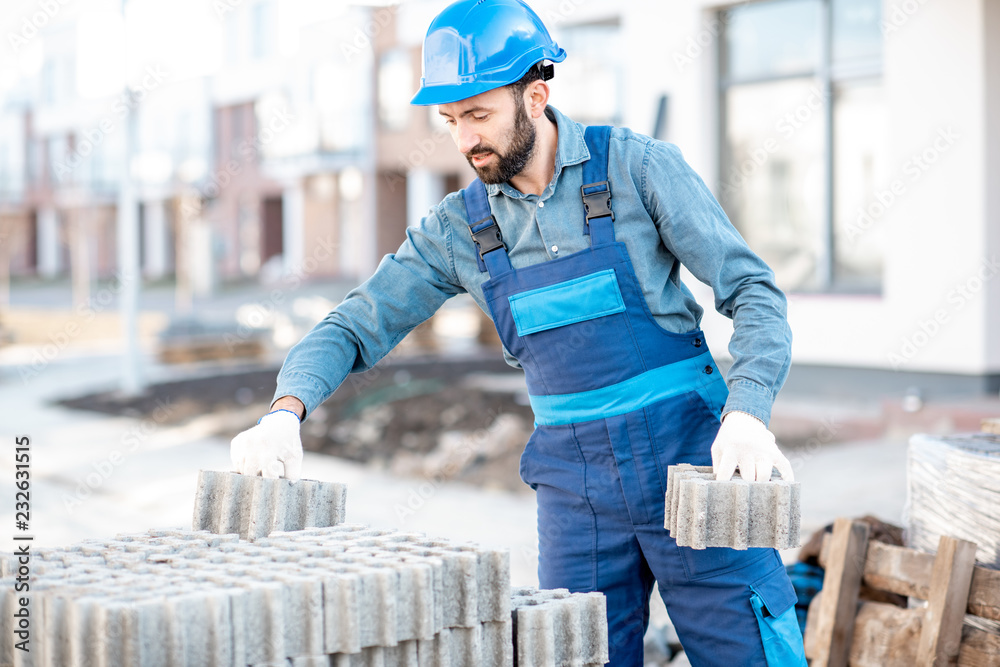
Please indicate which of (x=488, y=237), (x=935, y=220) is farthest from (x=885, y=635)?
(x=935, y=220)

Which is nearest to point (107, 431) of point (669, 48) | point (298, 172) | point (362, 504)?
point (362, 504)

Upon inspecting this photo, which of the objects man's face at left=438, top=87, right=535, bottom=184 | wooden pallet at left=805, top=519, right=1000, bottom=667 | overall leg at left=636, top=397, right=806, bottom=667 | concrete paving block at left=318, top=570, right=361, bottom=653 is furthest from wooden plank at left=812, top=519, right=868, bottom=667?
concrete paving block at left=318, top=570, right=361, bottom=653

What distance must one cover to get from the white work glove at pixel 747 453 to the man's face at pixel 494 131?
83 centimetres

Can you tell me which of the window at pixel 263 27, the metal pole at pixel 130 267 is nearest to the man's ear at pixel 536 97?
the metal pole at pixel 130 267

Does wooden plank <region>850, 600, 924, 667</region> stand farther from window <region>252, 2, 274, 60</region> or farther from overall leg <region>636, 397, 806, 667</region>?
window <region>252, 2, 274, 60</region>

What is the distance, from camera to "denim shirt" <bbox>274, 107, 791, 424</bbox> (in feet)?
8.18

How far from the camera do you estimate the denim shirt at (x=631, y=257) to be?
8.18 ft

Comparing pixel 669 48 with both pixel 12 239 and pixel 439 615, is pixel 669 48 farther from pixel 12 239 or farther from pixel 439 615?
pixel 12 239

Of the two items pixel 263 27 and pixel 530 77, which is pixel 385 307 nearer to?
pixel 530 77

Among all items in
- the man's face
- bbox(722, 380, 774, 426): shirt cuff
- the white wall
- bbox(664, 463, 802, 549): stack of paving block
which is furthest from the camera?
the white wall

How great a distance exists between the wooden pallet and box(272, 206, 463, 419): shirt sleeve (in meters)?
1.77

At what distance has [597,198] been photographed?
104 inches

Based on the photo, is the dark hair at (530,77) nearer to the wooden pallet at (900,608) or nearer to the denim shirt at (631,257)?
the denim shirt at (631,257)

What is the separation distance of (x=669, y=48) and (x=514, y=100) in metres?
8.69
